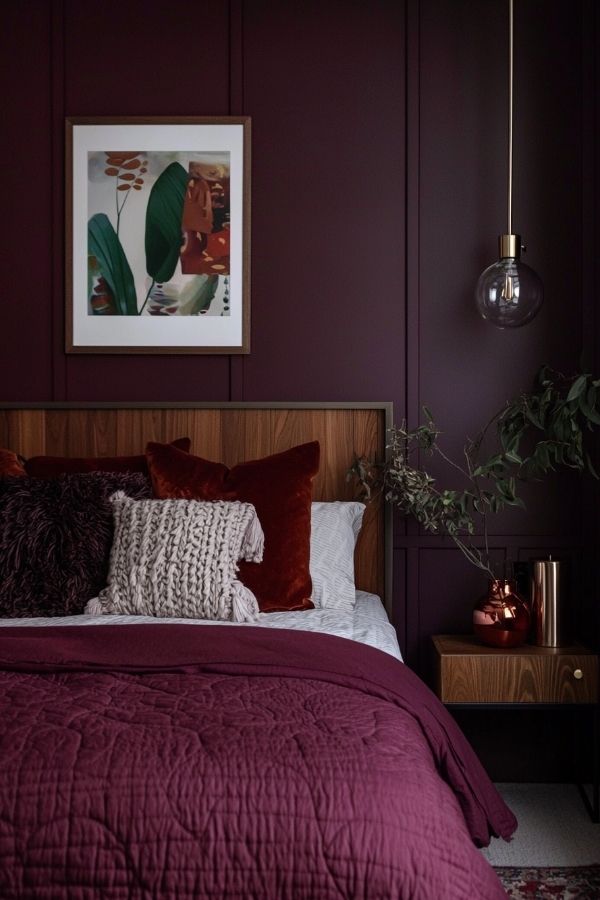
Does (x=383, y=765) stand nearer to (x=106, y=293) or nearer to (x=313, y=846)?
(x=313, y=846)

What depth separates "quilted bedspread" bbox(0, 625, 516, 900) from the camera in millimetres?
1119

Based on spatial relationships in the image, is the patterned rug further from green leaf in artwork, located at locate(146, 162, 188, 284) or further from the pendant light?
green leaf in artwork, located at locate(146, 162, 188, 284)

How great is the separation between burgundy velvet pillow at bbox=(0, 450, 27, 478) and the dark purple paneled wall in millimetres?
436

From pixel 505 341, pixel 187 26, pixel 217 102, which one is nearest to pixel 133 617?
pixel 505 341

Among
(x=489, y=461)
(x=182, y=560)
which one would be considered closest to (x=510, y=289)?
(x=489, y=461)

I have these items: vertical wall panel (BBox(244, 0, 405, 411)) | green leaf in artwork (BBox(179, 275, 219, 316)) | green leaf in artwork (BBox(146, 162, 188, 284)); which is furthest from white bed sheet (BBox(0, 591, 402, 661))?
green leaf in artwork (BBox(146, 162, 188, 284))

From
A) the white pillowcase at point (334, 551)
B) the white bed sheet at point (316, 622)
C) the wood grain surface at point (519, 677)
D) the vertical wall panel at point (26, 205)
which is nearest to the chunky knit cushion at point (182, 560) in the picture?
the white bed sheet at point (316, 622)

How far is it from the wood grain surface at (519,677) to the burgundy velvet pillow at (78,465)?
1.18 metres

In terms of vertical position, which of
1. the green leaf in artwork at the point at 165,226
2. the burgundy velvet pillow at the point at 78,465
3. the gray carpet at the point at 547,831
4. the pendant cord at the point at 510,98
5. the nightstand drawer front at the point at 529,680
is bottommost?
the gray carpet at the point at 547,831

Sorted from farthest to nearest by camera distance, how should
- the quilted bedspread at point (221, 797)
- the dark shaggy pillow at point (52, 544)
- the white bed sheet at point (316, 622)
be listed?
the dark shaggy pillow at point (52, 544), the white bed sheet at point (316, 622), the quilted bedspread at point (221, 797)

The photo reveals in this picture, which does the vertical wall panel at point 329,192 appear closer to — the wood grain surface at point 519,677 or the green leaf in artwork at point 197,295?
the green leaf in artwork at point 197,295

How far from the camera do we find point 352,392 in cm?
304

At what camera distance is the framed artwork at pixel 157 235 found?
3.03 m

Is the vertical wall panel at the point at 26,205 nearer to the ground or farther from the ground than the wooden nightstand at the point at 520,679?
farther from the ground
